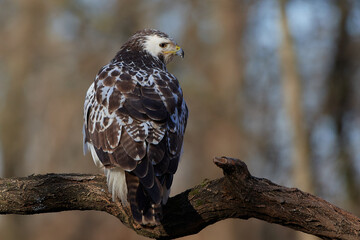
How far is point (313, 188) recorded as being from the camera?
442 inches

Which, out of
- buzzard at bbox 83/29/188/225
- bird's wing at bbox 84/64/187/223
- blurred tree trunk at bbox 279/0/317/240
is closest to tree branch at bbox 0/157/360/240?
buzzard at bbox 83/29/188/225

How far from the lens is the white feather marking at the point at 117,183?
504 centimetres

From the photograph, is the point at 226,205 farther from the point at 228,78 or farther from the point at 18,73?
the point at 18,73

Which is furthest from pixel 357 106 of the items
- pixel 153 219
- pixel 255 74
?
pixel 153 219

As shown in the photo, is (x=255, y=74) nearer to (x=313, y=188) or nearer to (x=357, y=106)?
(x=357, y=106)

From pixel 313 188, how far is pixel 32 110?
446 inches

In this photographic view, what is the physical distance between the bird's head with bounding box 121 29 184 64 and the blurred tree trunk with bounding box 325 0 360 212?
A: 785cm

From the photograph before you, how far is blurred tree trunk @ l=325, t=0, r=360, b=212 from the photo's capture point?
13977mm

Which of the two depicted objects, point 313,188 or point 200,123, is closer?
point 313,188

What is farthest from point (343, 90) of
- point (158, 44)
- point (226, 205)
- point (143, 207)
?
point (143, 207)

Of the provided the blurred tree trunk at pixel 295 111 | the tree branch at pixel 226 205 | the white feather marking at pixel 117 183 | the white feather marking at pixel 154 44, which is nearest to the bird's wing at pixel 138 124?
the white feather marking at pixel 117 183

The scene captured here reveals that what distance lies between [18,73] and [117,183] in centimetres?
1310

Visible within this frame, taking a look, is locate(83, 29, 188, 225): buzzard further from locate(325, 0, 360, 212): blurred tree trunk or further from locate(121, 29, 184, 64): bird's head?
locate(325, 0, 360, 212): blurred tree trunk

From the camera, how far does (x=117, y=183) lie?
509 centimetres
